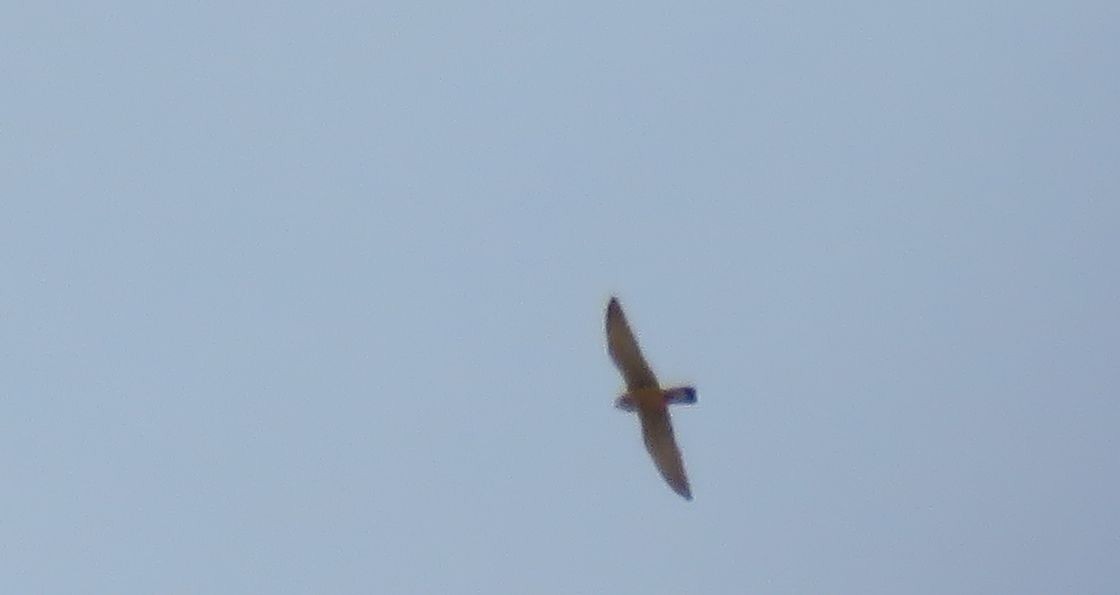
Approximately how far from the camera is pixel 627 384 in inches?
902

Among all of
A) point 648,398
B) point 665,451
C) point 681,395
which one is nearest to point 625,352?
point 648,398

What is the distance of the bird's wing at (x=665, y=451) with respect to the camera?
2323 centimetres

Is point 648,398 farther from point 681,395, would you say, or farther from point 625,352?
point 625,352

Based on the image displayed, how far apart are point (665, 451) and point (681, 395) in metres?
1.00

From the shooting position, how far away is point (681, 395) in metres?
22.8

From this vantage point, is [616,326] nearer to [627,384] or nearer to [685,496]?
[627,384]

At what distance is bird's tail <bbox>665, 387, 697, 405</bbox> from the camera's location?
2273cm

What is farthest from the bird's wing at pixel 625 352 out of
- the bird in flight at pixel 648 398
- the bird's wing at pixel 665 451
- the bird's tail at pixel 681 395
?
the bird's wing at pixel 665 451

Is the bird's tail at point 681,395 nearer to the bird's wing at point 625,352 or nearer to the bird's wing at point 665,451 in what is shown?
the bird's wing at point 625,352

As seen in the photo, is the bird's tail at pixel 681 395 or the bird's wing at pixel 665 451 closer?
the bird's tail at pixel 681 395

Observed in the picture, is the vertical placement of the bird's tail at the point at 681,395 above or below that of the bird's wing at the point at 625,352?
below

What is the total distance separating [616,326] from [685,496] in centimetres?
241

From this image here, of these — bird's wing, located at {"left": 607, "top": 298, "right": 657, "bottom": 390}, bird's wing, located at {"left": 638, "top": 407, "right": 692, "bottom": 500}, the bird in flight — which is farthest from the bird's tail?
bird's wing, located at {"left": 638, "top": 407, "right": 692, "bottom": 500}

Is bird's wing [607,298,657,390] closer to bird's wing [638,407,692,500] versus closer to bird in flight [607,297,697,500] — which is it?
bird in flight [607,297,697,500]
